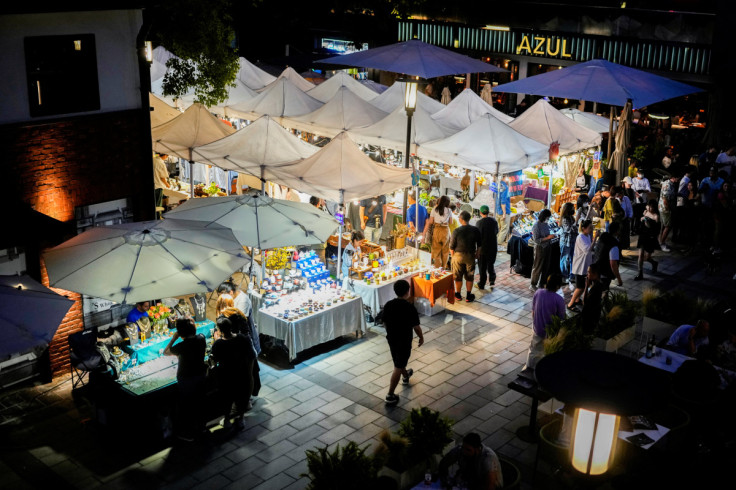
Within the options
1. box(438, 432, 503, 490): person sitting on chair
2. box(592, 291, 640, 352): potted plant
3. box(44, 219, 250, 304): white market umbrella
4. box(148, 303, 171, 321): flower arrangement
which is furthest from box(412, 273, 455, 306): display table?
box(438, 432, 503, 490): person sitting on chair

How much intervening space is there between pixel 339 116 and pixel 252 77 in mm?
5244

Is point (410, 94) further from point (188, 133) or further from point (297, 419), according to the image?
point (297, 419)

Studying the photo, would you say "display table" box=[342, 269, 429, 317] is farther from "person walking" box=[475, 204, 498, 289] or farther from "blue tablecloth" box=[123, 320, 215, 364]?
"blue tablecloth" box=[123, 320, 215, 364]

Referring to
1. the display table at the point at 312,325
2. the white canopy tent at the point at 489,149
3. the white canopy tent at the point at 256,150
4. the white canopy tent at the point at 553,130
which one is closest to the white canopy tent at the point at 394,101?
the white canopy tent at the point at 553,130

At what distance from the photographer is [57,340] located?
33.3ft

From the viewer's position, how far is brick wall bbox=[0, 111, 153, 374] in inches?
377

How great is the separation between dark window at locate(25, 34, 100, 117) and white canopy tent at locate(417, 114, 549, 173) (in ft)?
24.4

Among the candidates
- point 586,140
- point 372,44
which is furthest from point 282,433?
point 372,44

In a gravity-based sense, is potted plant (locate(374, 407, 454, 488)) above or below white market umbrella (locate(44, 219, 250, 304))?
below

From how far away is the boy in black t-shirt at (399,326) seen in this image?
9.48m

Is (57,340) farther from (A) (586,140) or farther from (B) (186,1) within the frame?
(A) (586,140)

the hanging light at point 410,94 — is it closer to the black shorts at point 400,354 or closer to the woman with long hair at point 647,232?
the woman with long hair at point 647,232

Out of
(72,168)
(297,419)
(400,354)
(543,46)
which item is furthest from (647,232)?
(543,46)

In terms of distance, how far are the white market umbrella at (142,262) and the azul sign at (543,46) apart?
22.0m
